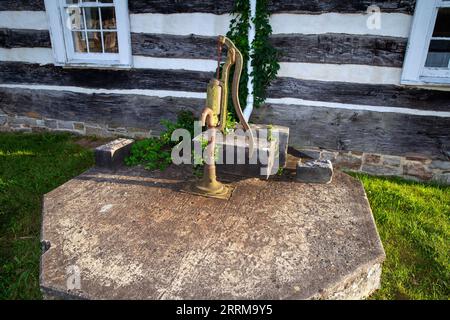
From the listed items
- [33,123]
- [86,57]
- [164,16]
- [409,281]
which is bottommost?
[409,281]

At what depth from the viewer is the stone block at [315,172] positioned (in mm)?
3406

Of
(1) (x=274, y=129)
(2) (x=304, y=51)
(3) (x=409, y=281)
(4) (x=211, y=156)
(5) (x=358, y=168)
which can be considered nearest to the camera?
(3) (x=409, y=281)

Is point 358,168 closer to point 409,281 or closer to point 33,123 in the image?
point 409,281

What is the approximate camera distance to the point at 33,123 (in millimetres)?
5566

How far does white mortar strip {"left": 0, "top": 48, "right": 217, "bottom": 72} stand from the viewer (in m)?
4.59

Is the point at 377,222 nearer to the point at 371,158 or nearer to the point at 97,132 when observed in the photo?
the point at 371,158

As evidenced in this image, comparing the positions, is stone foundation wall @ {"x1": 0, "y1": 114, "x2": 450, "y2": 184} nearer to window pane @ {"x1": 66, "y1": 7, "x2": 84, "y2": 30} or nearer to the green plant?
the green plant

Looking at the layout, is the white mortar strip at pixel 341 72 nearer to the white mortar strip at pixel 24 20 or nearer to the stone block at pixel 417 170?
the stone block at pixel 417 170

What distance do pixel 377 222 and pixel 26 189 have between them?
12.9 feet

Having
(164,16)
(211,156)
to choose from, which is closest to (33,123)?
(164,16)

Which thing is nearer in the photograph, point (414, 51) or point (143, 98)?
point (414, 51)

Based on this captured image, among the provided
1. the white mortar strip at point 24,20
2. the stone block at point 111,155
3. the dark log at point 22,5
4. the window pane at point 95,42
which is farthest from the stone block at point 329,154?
the dark log at point 22,5

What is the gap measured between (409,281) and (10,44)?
614 centimetres

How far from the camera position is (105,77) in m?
4.98
